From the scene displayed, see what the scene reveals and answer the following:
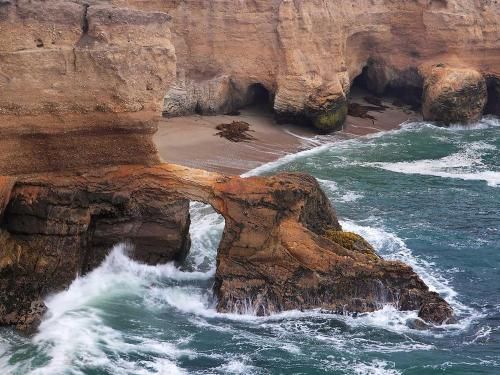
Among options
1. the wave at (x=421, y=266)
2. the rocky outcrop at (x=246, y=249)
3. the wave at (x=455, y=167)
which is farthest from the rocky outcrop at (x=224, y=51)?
the wave at (x=421, y=266)

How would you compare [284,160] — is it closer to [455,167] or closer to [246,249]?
[455,167]

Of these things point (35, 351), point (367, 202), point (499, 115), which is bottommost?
point (35, 351)

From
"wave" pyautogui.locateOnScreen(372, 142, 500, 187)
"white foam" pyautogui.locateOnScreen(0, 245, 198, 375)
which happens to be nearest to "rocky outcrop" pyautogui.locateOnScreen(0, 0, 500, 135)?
"white foam" pyautogui.locateOnScreen(0, 245, 198, 375)

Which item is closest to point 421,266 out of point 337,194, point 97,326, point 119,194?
point 337,194

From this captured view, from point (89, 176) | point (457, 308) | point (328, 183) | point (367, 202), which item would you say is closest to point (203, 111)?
point (328, 183)

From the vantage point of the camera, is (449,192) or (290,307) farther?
(449,192)

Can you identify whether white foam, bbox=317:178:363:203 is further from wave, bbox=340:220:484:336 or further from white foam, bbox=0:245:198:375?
white foam, bbox=0:245:198:375

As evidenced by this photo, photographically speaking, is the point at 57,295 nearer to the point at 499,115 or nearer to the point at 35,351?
the point at 35,351
